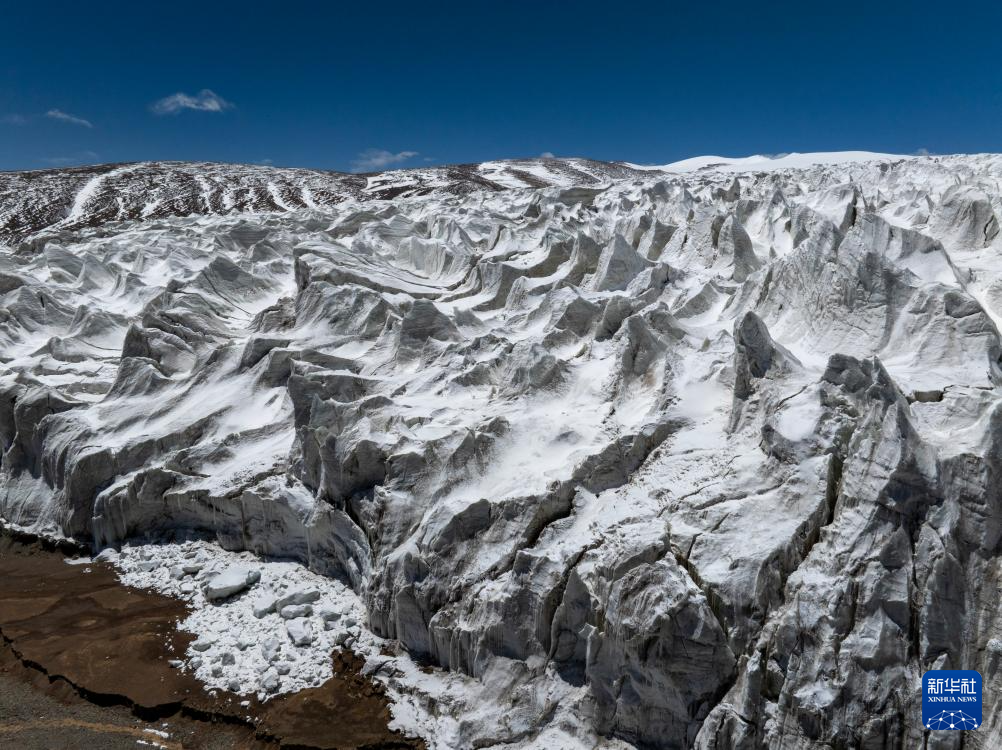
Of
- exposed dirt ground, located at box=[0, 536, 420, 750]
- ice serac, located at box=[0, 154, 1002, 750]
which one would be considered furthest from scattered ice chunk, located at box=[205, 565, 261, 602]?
exposed dirt ground, located at box=[0, 536, 420, 750]

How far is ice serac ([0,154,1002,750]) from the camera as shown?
720cm

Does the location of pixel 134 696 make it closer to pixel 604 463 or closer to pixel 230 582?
pixel 230 582

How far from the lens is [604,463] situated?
401 inches

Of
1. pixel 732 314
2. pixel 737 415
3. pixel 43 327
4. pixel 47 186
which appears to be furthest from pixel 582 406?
pixel 47 186

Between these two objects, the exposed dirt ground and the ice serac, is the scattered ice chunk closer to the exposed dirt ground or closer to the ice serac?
the ice serac

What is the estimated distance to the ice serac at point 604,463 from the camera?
7203 mm

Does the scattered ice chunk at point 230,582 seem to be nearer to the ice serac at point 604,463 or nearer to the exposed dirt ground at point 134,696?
the ice serac at point 604,463

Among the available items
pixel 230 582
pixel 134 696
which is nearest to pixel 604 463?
pixel 230 582

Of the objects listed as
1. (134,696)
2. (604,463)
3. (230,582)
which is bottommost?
(134,696)

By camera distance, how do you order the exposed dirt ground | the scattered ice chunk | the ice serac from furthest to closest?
the scattered ice chunk → the exposed dirt ground → the ice serac

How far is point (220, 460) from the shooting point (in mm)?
14641

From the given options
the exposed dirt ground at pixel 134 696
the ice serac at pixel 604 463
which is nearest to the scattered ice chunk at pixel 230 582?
the ice serac at pixel 604 463

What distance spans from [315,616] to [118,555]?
19.9ft

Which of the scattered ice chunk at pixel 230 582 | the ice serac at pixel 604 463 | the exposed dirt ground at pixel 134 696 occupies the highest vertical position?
the ice serac at pixel 604 463
